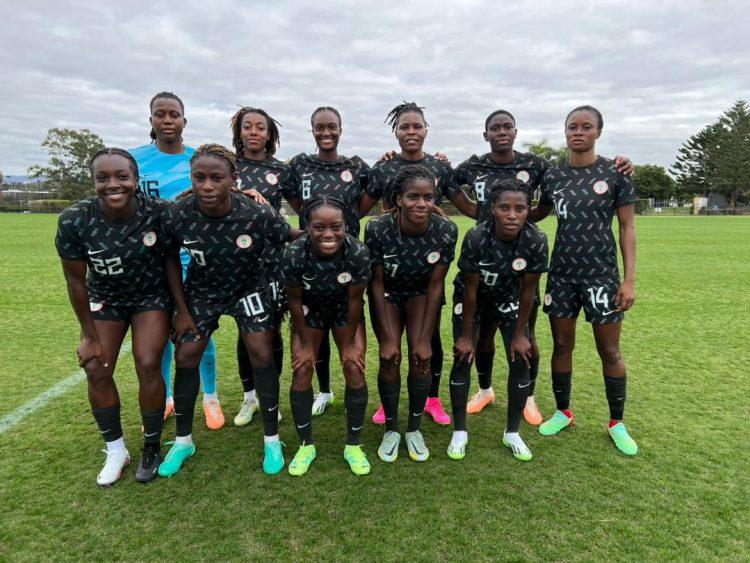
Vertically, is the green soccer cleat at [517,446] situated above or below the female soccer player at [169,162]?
below

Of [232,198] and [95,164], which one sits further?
[232,198]

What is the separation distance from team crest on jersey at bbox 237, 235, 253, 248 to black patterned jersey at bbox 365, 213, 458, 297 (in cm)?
75

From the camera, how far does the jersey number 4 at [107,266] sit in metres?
2.83

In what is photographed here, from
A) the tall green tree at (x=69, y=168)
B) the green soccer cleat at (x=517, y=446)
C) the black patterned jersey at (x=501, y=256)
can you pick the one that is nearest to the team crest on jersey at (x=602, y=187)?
the black patterned jersey at (x=501, y=256)

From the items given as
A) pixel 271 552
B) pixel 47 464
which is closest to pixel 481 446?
pixel 271 552

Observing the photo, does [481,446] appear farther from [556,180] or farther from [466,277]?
[556,180]

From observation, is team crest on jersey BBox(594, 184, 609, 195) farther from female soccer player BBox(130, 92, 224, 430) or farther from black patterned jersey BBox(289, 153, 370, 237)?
female soccer player BBox(130, 92, 224, 430)

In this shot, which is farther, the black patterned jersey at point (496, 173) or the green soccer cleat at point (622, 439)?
the black patterned jersey at point (496, 173)

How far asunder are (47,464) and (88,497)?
0.55 meters

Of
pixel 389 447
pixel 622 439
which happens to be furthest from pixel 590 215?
pixel 389 447

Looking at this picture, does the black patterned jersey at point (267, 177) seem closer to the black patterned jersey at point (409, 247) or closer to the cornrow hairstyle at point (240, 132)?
the cornrow hairstyle at point (240, 132)

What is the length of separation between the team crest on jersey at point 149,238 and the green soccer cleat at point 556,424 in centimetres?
298

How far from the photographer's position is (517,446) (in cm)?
327

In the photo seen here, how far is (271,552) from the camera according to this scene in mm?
2332
